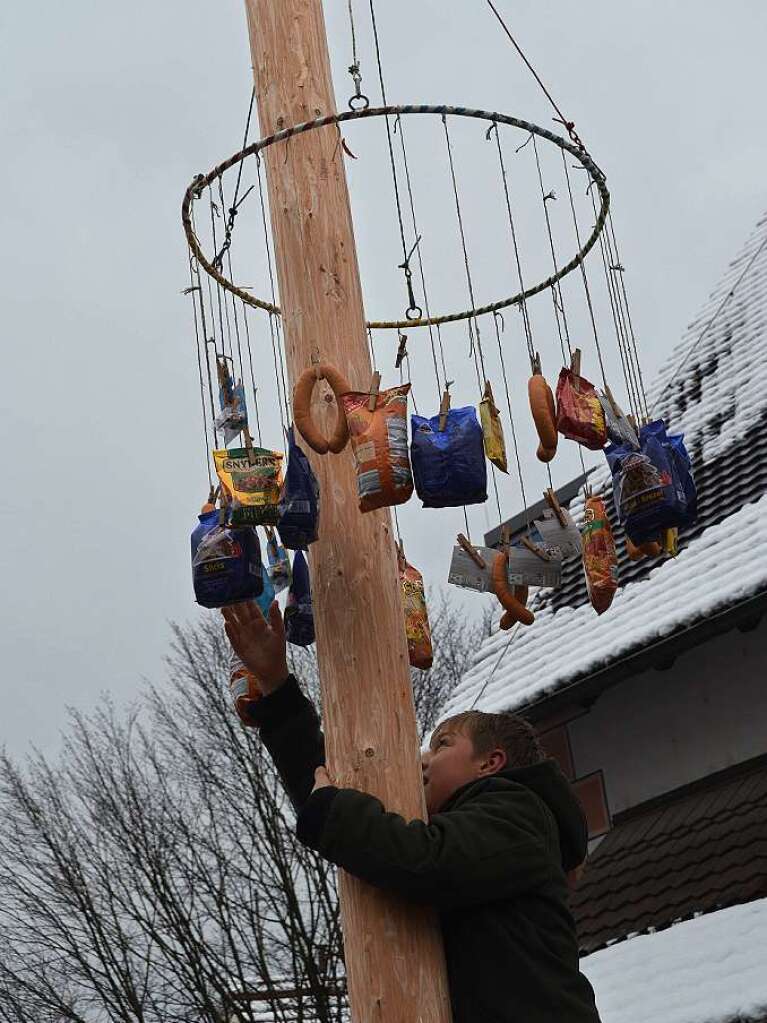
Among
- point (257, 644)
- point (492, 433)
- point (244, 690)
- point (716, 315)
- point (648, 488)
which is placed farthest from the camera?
point (716, 315)

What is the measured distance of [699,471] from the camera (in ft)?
30.0

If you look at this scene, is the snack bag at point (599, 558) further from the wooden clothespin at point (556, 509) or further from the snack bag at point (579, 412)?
the snack bag at point (579, 412)

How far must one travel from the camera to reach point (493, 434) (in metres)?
4.05

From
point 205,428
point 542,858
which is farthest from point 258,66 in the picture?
point 542,858

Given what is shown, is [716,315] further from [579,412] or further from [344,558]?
[344,558]

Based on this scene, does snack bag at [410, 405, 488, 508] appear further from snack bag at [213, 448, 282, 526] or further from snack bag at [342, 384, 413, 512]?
snack bag at [213, 448, 282, 526]

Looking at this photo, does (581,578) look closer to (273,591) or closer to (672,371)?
(672,371)

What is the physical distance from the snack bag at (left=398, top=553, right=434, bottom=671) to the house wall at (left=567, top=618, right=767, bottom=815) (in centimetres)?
396

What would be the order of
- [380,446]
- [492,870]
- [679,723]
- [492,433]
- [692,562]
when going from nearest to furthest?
[492,870] < [380,446] < [492,433] < [692,562] < [679,723]

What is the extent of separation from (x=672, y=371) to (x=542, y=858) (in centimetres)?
874

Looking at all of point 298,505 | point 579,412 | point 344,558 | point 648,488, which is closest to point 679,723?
point 648,488

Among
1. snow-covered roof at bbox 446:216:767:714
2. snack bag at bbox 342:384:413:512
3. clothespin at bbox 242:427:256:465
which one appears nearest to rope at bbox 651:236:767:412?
snow-covered roof at bbox 446:216:767:714

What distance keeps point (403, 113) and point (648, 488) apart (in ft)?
3.91

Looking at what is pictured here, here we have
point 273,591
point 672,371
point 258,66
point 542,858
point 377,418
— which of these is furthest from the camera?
point 672,371
